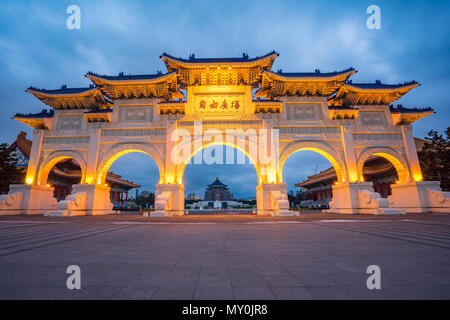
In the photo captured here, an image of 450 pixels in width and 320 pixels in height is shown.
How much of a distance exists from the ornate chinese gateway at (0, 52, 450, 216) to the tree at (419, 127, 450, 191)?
267 centimetres

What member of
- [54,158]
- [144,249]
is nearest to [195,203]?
[54,158]

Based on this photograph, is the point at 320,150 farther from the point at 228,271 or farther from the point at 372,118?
the point at 228,271

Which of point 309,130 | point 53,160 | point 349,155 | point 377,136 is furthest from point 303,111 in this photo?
point 53,160

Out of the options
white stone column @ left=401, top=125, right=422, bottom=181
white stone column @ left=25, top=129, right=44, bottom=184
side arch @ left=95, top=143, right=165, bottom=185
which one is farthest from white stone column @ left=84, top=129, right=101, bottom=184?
white stone column @ left=401, top=125, right=422, bottom=181

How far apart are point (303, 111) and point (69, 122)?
56.0 feet

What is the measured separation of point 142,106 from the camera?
1488 cm

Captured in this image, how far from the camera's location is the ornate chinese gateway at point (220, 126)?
537 inches

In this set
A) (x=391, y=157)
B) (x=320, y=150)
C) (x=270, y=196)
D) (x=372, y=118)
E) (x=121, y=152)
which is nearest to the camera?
(x=270, y=196)

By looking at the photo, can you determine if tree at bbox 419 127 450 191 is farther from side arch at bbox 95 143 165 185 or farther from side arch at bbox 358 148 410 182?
side arch at bbox 95 143 165 185

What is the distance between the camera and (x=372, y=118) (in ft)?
48.8

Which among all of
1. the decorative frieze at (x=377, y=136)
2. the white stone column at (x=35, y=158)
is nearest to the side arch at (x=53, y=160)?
the white stone column at (x=35, y=158)

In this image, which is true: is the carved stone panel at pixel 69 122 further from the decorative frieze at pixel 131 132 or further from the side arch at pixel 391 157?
the side arch at pixel 391 157

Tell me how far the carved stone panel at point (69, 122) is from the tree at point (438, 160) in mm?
25644
